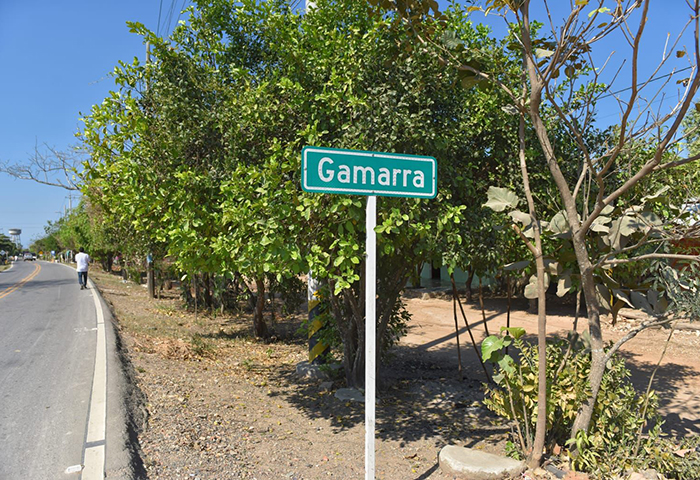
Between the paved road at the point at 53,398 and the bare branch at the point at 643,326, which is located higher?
the bare branch at the point at 643,326

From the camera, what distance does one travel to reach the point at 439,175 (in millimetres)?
4637

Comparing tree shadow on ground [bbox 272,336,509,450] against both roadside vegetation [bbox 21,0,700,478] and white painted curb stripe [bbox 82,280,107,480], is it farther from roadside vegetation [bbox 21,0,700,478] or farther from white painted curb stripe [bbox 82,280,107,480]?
white painted curb stripe [bbox 82,280,107,480]

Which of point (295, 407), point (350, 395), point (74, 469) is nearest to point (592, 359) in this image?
point (350, 395)

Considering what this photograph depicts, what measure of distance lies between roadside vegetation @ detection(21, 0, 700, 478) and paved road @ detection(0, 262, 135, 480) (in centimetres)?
184

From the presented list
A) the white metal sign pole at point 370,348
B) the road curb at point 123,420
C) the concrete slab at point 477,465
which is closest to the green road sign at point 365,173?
the white metal sign pole at point 370,348

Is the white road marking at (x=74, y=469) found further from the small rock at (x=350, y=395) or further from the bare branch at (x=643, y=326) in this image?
the bare branch at (x=643, y=326)

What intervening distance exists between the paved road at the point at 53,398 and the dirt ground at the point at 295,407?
46 centimetres

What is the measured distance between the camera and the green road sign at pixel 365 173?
3.14 m

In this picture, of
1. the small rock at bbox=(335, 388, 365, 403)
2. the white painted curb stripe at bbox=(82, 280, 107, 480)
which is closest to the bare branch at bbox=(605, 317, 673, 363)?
the small rock at bbox=(335, 388, 365, 403)

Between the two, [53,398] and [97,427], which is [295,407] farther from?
[53,398]

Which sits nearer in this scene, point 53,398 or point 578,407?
point 578,407

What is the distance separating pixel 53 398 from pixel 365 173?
4.73m

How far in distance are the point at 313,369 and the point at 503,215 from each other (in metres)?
3.90

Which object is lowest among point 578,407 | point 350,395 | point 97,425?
point 350,395
